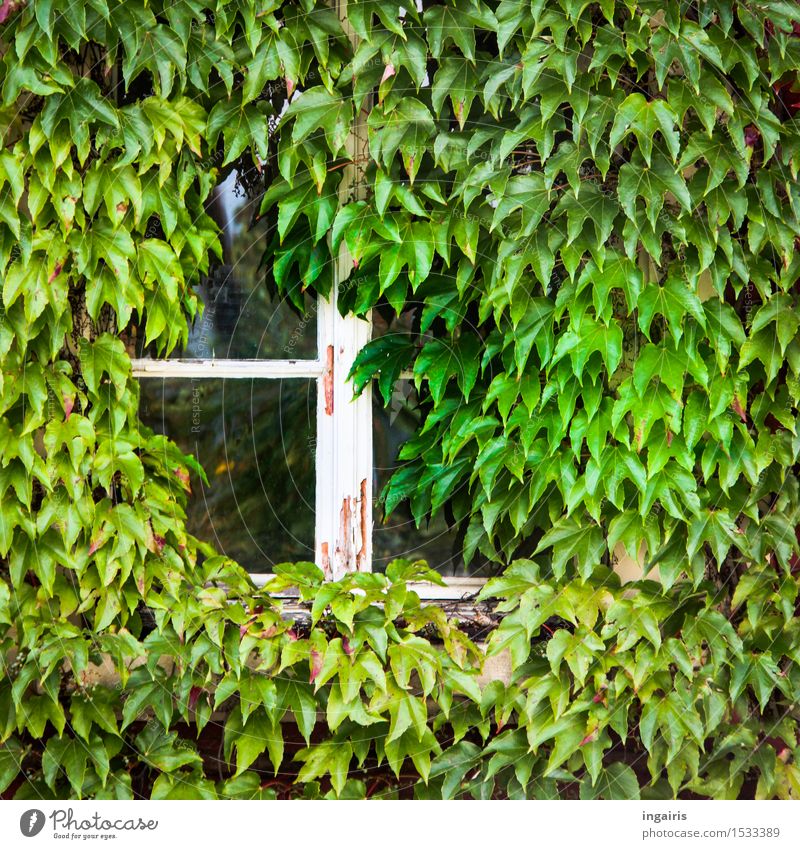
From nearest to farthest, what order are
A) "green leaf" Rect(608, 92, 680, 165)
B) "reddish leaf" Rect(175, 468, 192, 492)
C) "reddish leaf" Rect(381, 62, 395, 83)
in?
"green leaf" Rect(608, 92, 680, 165) < "reddish leaf" Rect(381, 62, 395, 83) < "reddish leaf" Rect(175, 468, 192, 492)

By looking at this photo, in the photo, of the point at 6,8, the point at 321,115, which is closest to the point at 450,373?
the point at 321,115

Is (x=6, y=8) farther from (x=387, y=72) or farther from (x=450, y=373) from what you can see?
(x=450, y=373)

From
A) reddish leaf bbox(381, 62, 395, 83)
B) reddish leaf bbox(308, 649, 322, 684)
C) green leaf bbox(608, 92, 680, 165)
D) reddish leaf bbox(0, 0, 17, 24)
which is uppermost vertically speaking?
reddish leaf bbox(0, 0, 17, 24)

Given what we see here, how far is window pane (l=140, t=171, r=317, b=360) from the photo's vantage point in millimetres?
2000

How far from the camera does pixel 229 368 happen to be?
2006 millimetres

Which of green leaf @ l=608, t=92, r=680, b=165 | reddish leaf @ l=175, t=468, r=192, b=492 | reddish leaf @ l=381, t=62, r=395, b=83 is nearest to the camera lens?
green leaf @ l=608, t=92, r=680, b=165

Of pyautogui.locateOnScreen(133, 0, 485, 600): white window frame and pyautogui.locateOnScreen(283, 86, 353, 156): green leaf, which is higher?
pyautogui.locateOnScreen(283, 86, 353, 156): green leaf

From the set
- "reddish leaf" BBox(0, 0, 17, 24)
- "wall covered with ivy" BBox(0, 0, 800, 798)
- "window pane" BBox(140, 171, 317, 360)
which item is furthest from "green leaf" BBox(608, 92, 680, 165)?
"reddish leaf" BBox(0, 0, 17, 24)

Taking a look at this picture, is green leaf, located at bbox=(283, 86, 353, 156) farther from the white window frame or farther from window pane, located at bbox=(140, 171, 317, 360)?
the white window frame

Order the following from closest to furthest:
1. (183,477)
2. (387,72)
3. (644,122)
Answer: (644,122), (387,72), (183,477)

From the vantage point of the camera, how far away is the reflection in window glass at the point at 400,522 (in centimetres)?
202

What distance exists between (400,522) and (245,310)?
0.62 metres
